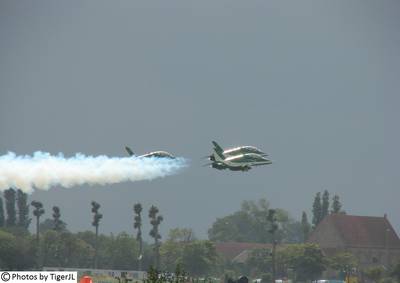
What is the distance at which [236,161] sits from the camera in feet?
479

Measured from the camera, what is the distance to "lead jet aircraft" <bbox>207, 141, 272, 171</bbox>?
142m

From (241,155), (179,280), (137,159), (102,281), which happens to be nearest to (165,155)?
(137,159)

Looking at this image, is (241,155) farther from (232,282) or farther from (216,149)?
(232,282)

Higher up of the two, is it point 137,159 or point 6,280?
point 137,159

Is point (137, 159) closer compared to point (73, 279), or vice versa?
point (73, 279)

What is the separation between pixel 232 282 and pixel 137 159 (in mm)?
110801

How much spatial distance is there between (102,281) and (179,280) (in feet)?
433

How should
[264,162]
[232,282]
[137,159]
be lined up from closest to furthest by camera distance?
[232,282] → [264,162] → [137,159]

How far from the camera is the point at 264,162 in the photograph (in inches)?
5837

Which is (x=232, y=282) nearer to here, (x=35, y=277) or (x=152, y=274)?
(x=152, y=274)

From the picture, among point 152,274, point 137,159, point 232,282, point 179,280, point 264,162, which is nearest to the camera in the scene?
point 232,282

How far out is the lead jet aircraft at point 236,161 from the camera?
142 meters

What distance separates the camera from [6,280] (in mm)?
54000

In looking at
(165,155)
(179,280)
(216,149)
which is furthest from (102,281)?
(179,280)
